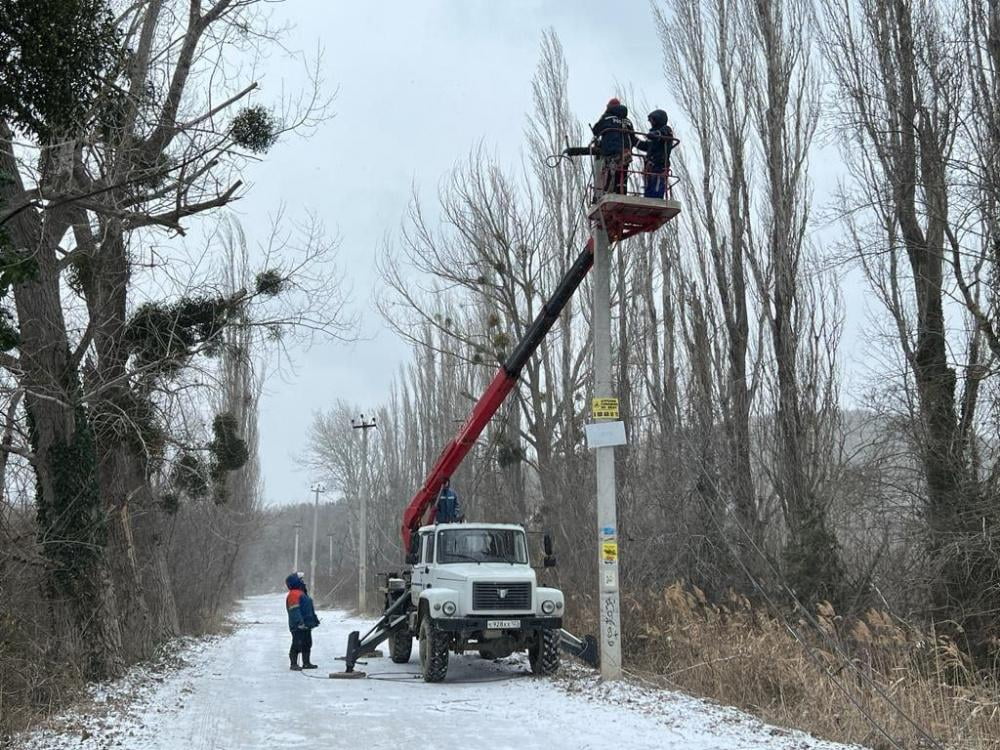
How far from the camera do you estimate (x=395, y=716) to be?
10.4 m

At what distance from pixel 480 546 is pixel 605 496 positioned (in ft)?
10.5

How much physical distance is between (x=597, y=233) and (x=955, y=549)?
6580mm

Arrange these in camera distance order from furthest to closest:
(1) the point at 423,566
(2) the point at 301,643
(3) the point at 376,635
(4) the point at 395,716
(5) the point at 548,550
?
1. (3) the point at 376,635
2. (2) the point at 301,643
3. (1) the point at 423,566
4. (5) the point at 548,550
5. (4) the point at 395,716

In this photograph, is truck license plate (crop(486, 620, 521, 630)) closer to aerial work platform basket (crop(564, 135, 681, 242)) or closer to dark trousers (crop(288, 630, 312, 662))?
dark trousers (crop(288, 630, 312, 662))

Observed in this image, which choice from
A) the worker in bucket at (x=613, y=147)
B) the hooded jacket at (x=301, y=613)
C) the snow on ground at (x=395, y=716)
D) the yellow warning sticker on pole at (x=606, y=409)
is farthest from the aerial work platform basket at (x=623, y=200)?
the hooded jacket at (x=301, y=613)

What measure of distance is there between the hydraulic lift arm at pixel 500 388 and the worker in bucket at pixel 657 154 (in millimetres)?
1176

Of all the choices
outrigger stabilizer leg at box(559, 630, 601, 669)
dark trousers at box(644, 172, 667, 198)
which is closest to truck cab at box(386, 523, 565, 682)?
outrigger stabilizer leg at box(559, 630, 601, 669)

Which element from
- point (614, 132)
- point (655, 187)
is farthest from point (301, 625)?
point (614, 132)

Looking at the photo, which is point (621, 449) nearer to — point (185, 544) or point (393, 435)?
point (185, 544)

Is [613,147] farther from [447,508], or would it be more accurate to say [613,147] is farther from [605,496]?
[447,508]

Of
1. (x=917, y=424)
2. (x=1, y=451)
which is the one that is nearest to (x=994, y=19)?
(x=917, y=424)

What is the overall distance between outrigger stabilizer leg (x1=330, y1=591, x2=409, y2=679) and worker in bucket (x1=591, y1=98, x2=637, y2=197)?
806cm

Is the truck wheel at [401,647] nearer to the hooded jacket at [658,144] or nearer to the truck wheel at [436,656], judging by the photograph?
the truck wheel at [436,656]

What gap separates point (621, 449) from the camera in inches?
843
